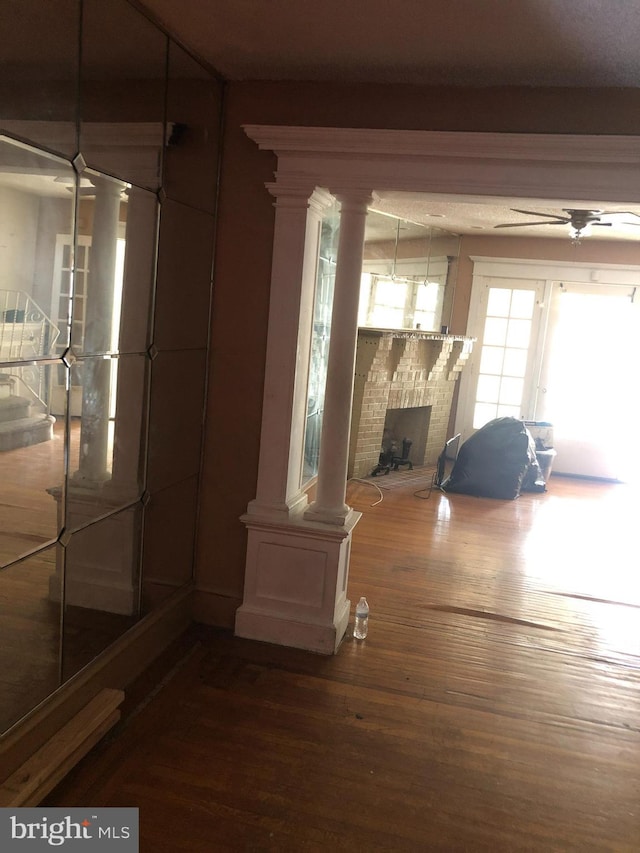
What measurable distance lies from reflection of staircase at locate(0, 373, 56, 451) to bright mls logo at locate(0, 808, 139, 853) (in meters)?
1.03

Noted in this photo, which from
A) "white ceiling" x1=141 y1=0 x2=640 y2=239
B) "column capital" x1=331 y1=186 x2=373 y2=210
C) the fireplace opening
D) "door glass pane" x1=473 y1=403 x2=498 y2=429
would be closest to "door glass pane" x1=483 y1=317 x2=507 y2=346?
"door glass pane" x1=473 y1=403 x2=498 y2=429

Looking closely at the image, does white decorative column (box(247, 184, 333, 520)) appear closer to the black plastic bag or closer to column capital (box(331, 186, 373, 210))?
column capital (box(331, 186, 373, 210))

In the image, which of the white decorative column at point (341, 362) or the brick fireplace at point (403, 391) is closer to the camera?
the white decorative column at point (341, 362)

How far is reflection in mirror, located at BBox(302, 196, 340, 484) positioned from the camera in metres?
3.95

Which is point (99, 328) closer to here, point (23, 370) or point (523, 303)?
point (23, 370)

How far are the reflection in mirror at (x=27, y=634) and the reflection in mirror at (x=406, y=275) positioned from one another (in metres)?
4.67

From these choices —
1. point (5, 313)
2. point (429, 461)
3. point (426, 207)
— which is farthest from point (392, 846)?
point (429, 461)

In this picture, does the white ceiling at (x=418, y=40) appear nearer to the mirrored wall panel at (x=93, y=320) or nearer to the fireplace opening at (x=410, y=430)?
the mirrored wall panel at (x=93, y=320)

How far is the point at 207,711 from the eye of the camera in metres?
2.69

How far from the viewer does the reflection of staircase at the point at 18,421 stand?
189 cm

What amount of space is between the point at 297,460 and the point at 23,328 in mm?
1635

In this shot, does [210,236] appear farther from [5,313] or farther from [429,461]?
[429,461]

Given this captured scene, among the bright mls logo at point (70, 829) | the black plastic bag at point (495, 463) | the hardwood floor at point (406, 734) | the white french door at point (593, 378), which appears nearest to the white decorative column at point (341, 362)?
the hardwood floor at point (406, 734)

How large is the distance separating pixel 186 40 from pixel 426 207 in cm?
360
